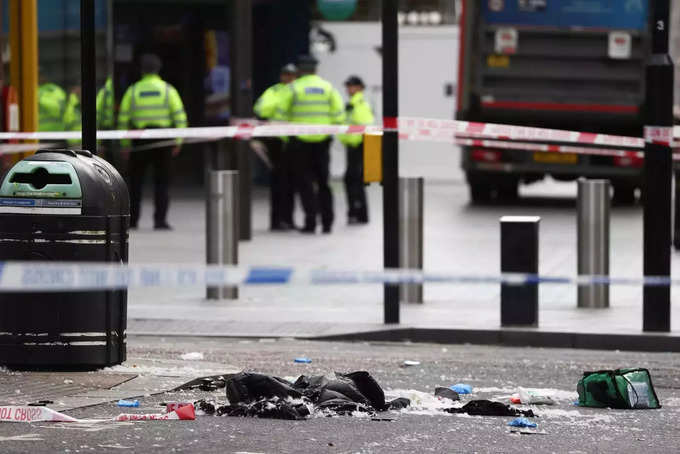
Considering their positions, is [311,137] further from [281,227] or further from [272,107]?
[281,227]

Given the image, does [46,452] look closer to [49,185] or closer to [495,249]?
[49,185]

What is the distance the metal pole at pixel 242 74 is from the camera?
1672 centimetres

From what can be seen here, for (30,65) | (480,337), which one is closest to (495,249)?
(30,65)

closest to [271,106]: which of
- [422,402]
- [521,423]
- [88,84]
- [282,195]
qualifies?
[282,195]

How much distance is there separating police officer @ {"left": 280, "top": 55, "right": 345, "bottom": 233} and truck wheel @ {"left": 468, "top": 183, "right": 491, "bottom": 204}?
539cm

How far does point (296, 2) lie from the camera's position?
2808 cm

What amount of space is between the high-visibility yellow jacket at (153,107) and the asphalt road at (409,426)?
879cm

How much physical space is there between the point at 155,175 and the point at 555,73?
6.60m

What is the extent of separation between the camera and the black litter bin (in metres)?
8.12

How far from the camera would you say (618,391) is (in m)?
7.67

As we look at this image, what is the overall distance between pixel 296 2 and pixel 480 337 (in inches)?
721

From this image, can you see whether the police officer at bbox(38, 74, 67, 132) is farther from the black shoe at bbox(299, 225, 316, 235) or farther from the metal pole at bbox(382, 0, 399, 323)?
the metal pole at bbox(382, 0, 399, 323)

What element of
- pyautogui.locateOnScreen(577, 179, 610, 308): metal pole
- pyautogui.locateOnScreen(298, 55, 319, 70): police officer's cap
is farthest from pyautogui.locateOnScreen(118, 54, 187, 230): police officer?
pyautogui.locateOnScreen(577, 179, 610, 308): metal pole

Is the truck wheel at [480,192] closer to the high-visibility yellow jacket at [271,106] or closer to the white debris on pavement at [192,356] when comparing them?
the high-visibility yellow jacket at [271,106]
